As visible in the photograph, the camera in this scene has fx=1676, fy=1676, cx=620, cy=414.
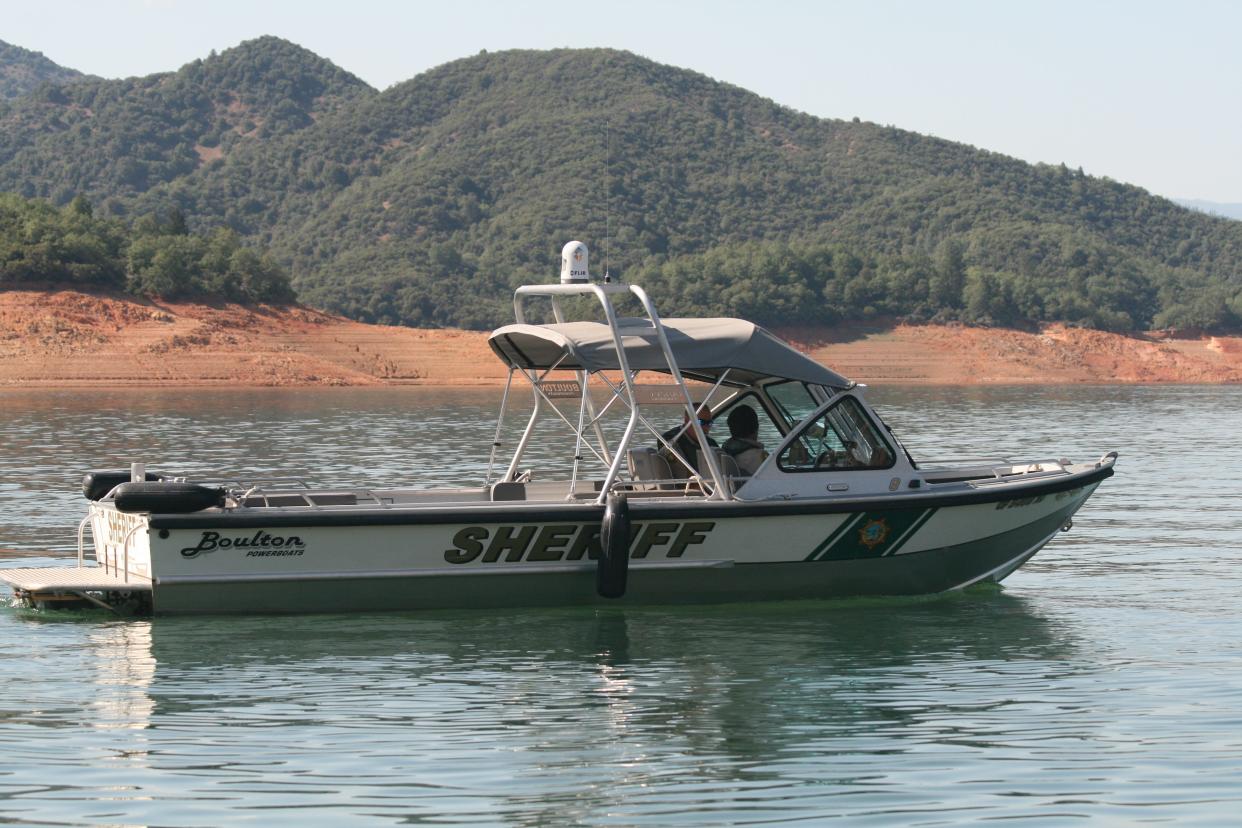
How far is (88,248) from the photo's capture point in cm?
6925

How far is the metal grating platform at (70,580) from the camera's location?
39.7 feet

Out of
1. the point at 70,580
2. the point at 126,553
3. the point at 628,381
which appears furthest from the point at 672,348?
the point at 70,580

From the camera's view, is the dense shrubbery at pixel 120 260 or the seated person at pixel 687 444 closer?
the seated person at pixel 687 444

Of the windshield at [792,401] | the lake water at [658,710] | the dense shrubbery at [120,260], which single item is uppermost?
the dense shrubbery at [120,260]

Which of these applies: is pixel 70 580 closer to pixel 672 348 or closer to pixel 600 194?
pixel 672 348

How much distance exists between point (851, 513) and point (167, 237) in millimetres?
64620

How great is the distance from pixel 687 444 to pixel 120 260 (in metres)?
61.3

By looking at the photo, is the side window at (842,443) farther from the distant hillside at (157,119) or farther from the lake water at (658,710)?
the distant hillside at (157,119)

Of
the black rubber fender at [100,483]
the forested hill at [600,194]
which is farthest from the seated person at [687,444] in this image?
the forested hill at [600,194]

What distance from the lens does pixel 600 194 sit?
122 meters

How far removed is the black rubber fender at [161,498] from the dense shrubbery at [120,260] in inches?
2307

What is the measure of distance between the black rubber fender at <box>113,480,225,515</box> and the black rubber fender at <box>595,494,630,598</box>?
9.39 feet

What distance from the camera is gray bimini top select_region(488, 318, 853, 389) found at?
1252 centimetres

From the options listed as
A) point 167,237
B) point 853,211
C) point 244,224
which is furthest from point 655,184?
point 167,237
